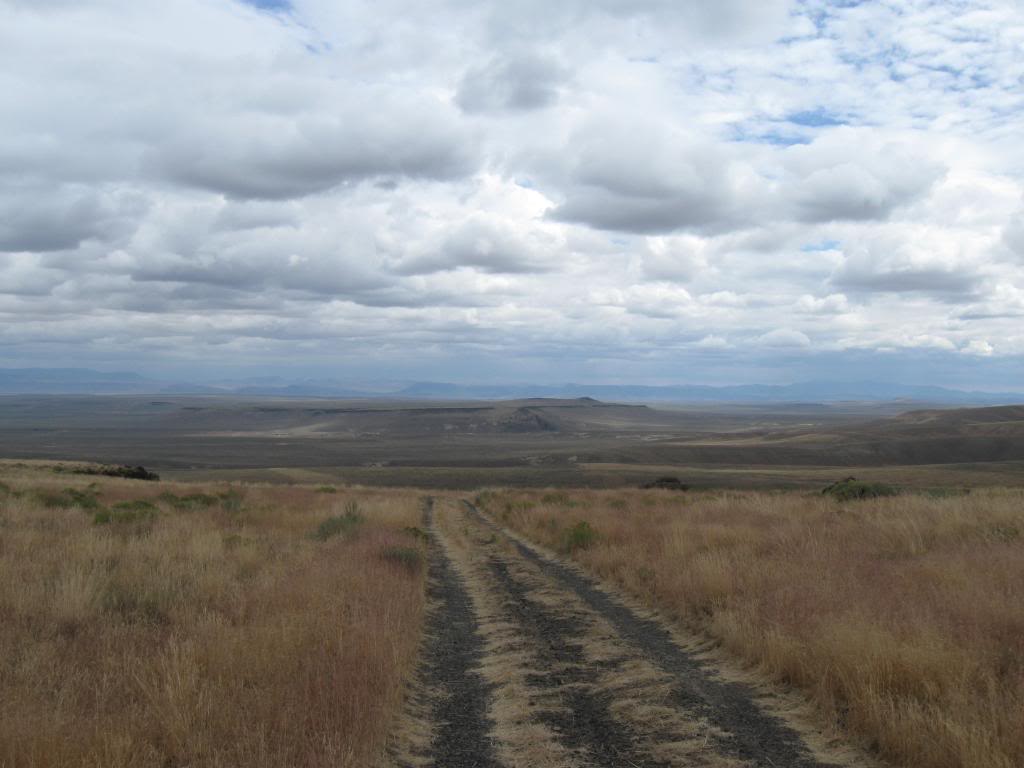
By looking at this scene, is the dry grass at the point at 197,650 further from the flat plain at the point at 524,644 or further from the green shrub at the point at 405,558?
the green shrub at the point at 405,558

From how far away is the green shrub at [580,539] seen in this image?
17.9m

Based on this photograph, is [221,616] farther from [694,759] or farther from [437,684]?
[694,759]

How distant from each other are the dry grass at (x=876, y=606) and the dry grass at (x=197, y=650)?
4026mm

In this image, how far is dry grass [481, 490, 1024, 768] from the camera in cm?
607

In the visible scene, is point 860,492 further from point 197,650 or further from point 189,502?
point 197,650

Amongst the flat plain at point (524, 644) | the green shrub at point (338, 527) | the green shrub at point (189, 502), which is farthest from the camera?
the green shrub at point (189, 502)

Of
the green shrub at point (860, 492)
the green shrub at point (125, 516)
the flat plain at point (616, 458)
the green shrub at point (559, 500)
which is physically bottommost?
the flat plain at point (616, 458)

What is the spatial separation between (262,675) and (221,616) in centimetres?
216

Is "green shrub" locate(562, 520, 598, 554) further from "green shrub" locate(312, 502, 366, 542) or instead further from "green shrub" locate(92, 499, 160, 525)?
"green shrub" locate(92, 499, 160, 525)

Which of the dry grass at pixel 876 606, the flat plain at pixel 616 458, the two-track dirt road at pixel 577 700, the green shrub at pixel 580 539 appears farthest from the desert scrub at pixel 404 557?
the flat plain at pixel 616 458

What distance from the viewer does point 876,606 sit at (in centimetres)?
895

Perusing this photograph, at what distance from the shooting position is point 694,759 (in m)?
6.02

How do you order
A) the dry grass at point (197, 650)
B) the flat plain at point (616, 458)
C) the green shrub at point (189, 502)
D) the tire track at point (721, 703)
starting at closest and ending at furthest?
the dry grass at point (197, 650) < the tire track at point (721, 703) < the green shrub at point (189, 502) < the flat plain at point (616, 458)

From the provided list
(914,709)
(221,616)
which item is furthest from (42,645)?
(914,709)
